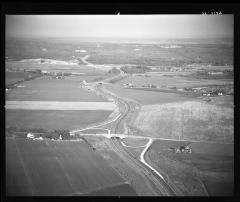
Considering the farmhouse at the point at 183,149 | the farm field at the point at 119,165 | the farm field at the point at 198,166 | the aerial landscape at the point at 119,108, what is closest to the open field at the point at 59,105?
the aerial landscape at the point at 119,108

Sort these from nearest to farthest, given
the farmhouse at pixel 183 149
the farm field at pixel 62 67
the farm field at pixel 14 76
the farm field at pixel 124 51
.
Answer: the farmhouse at pixel 183 149 < the farm field at pixel 14 76 < the farm field at pixel 124 51 < the farm field at pixel 62 67

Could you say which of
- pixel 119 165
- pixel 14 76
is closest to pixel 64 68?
pixel 14 76

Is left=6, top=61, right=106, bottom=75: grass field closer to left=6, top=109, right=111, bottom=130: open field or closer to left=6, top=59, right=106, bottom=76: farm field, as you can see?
left=6, top=59, right=106, bottom=76: farm field

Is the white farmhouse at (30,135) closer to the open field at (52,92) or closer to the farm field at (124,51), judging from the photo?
the open field at (52,92)

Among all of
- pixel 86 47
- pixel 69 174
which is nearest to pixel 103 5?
pixel 86 47

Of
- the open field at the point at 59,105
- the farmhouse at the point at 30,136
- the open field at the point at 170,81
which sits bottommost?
the farmhouse at the point at 30,136

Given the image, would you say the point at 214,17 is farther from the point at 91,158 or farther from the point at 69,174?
the point at 69,174
